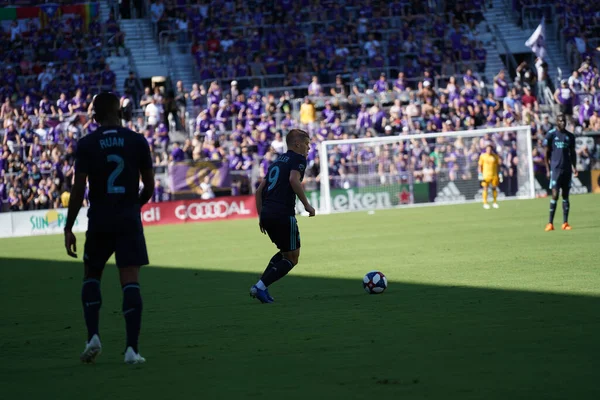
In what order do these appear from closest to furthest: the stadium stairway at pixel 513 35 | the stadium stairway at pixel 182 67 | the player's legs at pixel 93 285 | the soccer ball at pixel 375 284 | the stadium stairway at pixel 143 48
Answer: the player's legs at pixel 93 285 → the soccer ball at pixel 375 284 → the stadium stairway at pixel 182 67 → the stadium stairway at pixel 143 48 → the stadium stairway at pixel 513 35

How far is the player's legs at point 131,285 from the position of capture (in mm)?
7355

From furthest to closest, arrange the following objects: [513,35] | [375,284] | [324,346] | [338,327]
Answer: [513,35] < [375,284] < [338,327] < [324,346]

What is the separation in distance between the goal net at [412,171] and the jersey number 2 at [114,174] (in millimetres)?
26857

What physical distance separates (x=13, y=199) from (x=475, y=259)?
20530mm

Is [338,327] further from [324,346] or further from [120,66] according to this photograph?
[120,66]

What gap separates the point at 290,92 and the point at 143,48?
651cm

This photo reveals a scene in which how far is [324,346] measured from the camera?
7.87 m

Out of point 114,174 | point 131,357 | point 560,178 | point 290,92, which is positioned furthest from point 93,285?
point 290,92

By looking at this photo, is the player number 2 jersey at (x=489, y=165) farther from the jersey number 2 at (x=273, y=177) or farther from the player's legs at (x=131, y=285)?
the player's legs at (x=131, y=285)

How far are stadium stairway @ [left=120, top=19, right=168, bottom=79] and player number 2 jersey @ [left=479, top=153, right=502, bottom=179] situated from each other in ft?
44.4

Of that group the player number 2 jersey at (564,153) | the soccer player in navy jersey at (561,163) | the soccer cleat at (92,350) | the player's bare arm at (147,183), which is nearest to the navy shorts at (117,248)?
the player's bare arm at (147,183)

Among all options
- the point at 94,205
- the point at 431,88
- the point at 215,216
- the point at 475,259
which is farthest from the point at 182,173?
the point at 94,205

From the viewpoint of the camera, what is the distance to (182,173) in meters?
33.3

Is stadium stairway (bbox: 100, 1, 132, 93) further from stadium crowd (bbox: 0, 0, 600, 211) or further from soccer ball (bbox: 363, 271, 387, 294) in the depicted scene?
soccer ball (bbox: 363, 271, 387, 294)
